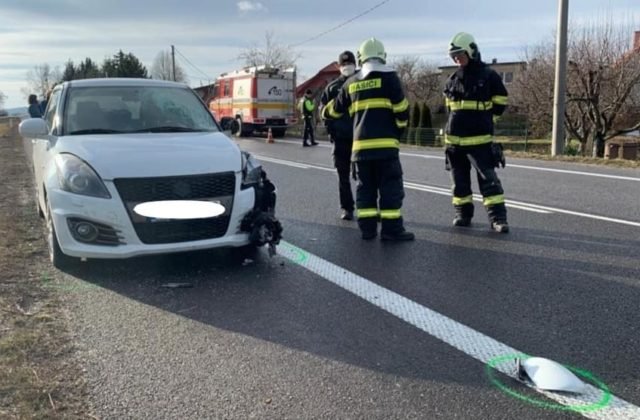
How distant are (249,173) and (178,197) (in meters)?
0.71

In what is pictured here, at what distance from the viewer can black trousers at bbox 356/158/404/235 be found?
5809 mm

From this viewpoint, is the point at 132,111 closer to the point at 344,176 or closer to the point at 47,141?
the point at 47,141

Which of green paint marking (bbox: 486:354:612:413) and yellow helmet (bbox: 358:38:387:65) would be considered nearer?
green paint marking (bbox: 486:354:612:413)

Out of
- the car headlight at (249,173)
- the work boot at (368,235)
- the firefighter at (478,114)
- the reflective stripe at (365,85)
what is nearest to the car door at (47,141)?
the car headlight at (249,173)

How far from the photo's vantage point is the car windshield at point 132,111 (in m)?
5.50

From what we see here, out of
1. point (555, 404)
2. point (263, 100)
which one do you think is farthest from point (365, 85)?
point (263, 100)

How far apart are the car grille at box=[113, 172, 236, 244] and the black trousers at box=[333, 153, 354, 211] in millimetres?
2516

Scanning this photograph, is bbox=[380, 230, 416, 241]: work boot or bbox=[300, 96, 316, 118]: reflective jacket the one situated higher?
bbox=[300, 96, 316, 118]: reflective jacket

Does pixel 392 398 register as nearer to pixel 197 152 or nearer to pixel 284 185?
pixel 197 152

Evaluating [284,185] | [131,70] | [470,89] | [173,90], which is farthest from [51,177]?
[131,70]

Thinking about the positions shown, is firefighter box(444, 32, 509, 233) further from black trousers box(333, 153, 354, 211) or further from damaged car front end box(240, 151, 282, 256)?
damaged car front end box(240, 151, 282, 256)

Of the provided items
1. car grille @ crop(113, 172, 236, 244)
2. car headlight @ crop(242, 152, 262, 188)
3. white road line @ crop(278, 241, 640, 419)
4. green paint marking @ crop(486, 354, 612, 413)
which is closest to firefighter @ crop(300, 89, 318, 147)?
car headlight @ crop(242, 152, 262, 188)

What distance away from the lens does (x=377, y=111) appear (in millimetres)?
5770

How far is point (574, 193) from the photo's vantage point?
8.39 metres
